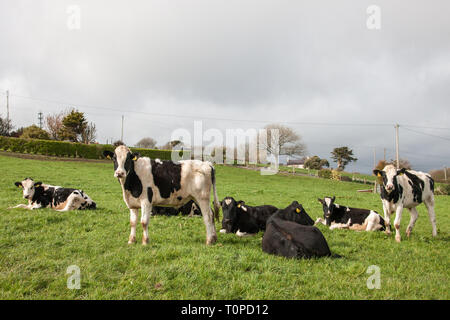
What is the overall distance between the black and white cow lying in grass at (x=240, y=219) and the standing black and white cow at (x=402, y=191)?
3506mm

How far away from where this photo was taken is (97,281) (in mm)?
4004

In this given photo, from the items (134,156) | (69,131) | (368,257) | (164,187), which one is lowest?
(368,257)

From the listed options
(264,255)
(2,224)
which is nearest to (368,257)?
(264,255)

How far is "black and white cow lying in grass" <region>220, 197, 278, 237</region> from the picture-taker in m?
8.04

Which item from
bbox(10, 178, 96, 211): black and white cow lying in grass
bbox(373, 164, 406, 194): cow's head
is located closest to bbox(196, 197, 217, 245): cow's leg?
bbox(373, 164, 406, 194): cow's head

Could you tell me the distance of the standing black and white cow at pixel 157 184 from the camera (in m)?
6.18

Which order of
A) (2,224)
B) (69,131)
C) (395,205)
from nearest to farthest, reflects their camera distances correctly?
(2,224)
(395,205)
(69,131)

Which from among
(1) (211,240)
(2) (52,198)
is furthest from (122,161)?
(2) (52,198)

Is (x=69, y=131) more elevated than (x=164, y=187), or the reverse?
(x=69, y=131)

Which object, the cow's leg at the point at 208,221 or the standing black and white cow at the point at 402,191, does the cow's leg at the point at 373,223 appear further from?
the cow's leg at the point at 208,221

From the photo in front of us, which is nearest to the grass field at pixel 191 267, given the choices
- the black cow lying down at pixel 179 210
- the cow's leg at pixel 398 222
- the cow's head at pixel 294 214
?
the cow's leg at pixel 398 222
